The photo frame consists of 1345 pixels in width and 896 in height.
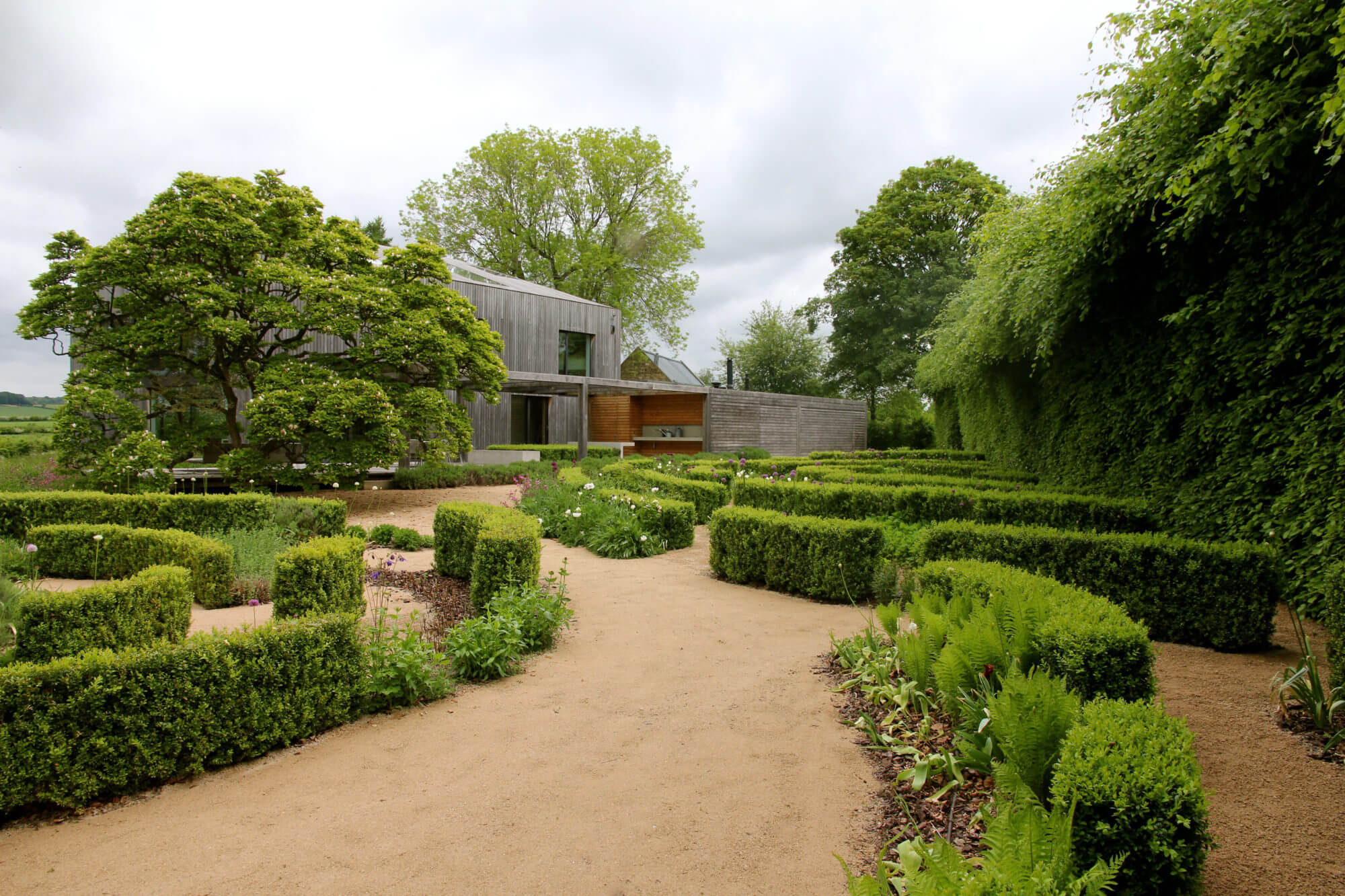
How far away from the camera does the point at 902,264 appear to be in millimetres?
28297

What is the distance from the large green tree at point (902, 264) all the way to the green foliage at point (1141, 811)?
26123 mm

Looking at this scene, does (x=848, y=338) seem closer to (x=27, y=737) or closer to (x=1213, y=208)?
(x=1213, y=208)

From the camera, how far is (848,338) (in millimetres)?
29750

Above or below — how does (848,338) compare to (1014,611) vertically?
above

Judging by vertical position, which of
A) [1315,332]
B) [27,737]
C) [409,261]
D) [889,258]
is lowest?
[27,737]

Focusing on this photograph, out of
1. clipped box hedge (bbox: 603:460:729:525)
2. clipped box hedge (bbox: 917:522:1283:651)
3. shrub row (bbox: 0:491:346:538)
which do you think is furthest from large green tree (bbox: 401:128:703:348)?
clipped box hedge (bbox: 917:522:1283:651)

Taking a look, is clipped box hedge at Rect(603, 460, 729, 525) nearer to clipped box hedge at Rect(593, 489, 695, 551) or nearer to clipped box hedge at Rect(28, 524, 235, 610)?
clipped box hedge at Rect(593, 489, 695, 551)

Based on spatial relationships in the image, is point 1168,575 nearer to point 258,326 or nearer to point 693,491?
point 693,491

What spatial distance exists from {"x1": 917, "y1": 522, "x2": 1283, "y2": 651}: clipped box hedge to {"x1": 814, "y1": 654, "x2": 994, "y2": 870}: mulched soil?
1.81 metres

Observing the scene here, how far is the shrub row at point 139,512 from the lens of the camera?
7.30 metres

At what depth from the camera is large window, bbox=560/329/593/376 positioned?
2189 centimetres

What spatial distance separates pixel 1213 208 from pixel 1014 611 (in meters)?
3.45

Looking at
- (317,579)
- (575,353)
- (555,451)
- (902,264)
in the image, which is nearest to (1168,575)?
(317,579)

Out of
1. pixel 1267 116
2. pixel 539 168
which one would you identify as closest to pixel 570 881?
pixel 1267 116
